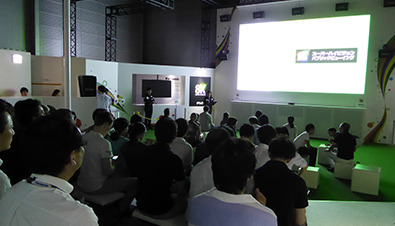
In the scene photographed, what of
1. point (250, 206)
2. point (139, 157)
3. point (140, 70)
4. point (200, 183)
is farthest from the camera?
point (140, 70)

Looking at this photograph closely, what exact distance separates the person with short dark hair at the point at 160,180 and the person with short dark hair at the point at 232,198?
94 centimetres

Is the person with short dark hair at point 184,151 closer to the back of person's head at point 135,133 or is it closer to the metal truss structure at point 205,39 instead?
the back of person's head at point 135,133

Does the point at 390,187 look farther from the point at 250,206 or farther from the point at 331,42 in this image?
the point at 331,42

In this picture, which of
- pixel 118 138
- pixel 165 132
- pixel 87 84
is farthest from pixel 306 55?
pixel 165 132

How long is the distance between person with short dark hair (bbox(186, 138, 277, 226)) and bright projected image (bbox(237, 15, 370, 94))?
9168mm

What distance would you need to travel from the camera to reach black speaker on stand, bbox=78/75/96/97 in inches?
274

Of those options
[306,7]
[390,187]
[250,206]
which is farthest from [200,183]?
[306,7]

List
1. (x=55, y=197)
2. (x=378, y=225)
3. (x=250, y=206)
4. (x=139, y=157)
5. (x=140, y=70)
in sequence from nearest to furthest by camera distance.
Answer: (x=55, y=197)
(x=250, y=206)
(x=139, y=157)
(x=378, y=225)
(x=140, y=70)

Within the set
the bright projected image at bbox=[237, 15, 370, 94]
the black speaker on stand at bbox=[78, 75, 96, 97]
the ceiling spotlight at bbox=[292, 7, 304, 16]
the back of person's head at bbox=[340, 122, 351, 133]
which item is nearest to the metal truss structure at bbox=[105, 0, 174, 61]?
the bright projected image at bbox=[237, 15, 370, 94]

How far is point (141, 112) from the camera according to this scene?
1061cm

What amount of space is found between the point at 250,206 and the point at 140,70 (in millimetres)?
9267

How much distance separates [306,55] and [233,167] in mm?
9384

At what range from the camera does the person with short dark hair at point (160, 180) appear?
2561 millimetres

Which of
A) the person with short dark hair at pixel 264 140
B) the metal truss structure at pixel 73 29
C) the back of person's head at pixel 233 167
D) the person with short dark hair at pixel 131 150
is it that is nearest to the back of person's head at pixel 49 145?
the back of person's head at pixel 233 167
